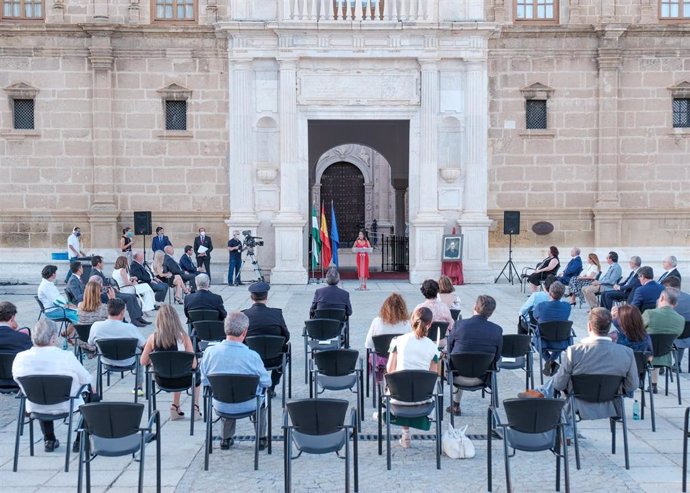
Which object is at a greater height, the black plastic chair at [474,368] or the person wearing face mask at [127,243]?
the person wearing face mask at [127,243]

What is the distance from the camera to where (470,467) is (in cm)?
733

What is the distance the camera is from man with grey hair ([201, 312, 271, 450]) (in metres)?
Result: 7.50

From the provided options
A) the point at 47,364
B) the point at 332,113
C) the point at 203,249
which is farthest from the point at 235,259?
the point at 47,364

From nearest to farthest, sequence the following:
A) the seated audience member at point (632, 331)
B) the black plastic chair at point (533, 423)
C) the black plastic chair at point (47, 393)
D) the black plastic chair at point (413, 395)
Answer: the black plastic chair at point (533, 423) < the black plastic chair at point (47, 393) < the black plastic chair at point (413, 395) < the seated audience member at point (632, 331)

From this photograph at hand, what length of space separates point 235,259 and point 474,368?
13.6 meters

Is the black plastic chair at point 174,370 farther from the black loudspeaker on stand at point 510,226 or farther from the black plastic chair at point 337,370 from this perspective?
the black loudspeaker on stand at point 510,226

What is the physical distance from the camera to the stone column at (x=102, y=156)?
22.1m

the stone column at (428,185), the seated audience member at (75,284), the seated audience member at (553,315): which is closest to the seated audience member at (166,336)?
the seated audience member at (553,315)

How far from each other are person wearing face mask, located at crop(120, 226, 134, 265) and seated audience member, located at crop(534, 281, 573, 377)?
12.3 metres

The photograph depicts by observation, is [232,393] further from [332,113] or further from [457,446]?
[332,113]

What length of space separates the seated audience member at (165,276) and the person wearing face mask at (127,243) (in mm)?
2646

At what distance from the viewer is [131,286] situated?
15.1m

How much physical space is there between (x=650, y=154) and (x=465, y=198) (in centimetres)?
498

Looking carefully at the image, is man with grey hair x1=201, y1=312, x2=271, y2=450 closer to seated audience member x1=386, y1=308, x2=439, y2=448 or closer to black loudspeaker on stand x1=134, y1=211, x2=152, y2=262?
seated audience member x1=386, y1=308, x2=439, y2=448
